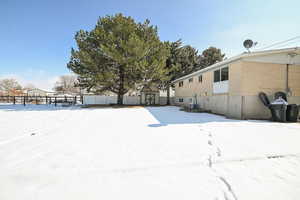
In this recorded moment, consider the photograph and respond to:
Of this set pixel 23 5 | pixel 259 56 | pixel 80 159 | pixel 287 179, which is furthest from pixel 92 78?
pixel 287 179

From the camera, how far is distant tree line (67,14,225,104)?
1411 centimetres

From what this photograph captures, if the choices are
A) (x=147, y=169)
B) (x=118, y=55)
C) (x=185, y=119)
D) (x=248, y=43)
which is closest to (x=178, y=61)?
(x=118, y=55)

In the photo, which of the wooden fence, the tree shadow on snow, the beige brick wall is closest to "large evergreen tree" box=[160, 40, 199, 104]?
the tree shadow on snow

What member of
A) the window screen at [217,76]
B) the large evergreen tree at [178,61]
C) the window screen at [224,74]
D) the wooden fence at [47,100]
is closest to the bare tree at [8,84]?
the wooden fence at [47,100]

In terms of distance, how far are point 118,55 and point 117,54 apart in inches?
5.4

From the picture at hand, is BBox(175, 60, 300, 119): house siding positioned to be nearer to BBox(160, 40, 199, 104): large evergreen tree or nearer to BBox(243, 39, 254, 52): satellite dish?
BBox(243, 39, 254, 52): satellite dish

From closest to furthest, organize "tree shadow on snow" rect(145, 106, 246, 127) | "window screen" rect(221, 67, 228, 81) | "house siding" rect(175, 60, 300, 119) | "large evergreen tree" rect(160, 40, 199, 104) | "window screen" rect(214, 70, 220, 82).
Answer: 1. "tree shadow on snow" rect(145, 106, 246, 127)
2. "house siding" rect(175, 60, 300, 119)
3. "window screen" rect(221, 67, 228, 81)
4. "window screen" rect(214, 70, 220, 82)
5. "large evergreen tree" rect(160, 40, 199, 104)

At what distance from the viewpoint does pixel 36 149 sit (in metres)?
3.19

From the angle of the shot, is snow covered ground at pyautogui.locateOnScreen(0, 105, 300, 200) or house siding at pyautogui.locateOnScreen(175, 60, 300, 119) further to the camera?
house siding at pyautogui.locateOnScreen(175, 60, 300, 119)

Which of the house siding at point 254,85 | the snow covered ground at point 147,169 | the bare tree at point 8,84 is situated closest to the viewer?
the snow covered ground at point 147,169

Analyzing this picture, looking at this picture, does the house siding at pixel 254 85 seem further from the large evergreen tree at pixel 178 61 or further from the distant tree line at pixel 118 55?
the large evergreen tree at pixel 178 61

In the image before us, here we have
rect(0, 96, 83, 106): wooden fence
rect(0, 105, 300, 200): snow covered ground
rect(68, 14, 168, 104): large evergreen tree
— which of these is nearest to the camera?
rect(0, 105, 300, 200): snow covered ground

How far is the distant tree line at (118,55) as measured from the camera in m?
14.1

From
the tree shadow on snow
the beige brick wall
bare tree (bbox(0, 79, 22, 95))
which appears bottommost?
the tree shadow on snow
